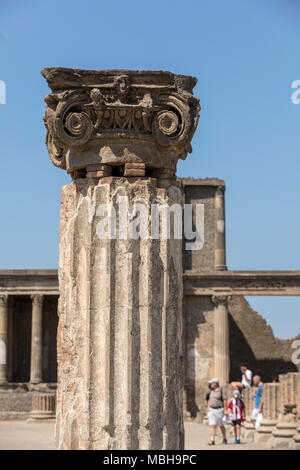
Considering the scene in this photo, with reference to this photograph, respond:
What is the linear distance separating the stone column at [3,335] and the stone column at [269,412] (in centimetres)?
1545

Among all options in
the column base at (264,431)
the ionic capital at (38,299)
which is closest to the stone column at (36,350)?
the ionic capital at (38,299)

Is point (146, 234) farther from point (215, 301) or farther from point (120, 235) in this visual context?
point (215, 301)

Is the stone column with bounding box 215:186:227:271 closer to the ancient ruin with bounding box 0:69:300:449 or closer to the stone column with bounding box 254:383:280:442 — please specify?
the stone column with bounding box 254:383:280:442

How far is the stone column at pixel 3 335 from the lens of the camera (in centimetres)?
3216

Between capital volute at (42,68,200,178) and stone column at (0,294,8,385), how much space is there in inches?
1007

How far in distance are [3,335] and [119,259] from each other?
26.5m

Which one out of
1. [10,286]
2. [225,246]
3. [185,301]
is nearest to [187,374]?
[185,301]

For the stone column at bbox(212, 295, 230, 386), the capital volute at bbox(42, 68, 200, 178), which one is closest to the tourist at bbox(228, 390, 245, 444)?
the capital volute at bbox(42, 68, 200, 178)

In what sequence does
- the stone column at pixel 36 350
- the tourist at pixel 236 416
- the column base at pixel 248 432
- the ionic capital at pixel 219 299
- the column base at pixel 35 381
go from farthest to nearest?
the stone column at pixel 36 350
the column base at pixel 35 381
the ionic capital at pixel 219 299
the column base at pixel 248 432
the tourist at pixel 236 416

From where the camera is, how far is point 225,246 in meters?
32.2

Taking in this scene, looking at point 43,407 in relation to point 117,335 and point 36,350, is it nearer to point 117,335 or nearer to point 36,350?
point 36,350

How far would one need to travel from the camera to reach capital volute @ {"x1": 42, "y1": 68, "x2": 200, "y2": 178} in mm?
6977

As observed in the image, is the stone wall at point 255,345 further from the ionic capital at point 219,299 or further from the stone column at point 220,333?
the ionic capital at point 219,299

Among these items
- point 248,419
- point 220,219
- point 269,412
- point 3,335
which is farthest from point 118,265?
point 3,335
